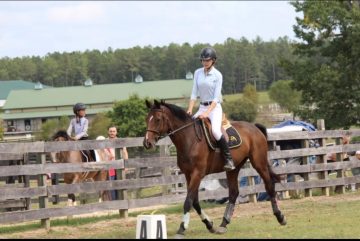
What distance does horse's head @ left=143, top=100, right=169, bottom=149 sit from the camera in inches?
423

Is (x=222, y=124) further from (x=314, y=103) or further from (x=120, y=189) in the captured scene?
(x=314, y=103)

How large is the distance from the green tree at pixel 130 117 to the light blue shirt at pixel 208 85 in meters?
79.0

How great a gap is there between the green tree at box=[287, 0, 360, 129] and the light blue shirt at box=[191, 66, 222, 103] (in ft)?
98.7

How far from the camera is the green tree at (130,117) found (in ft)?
300

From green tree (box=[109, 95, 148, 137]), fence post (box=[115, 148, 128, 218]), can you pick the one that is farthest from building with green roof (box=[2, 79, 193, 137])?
fence post (box=[115, 148, 128, 218])

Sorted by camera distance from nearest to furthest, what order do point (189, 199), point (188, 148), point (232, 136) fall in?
point (189, 199) < point (188, 148) < point (232, 136)

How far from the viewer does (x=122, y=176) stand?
14.5 meters

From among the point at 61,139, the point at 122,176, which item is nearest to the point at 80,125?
the point at 61,139

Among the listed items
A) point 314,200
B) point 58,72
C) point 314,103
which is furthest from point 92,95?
point 314,200

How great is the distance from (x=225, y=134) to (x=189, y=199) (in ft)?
4.88

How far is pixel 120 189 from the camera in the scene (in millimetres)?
14250

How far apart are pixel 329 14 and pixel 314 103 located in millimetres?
5802

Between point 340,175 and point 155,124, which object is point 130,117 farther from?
point 155,124

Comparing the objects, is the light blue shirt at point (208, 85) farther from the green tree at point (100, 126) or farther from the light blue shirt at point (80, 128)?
the green tree at point (100, 126)
